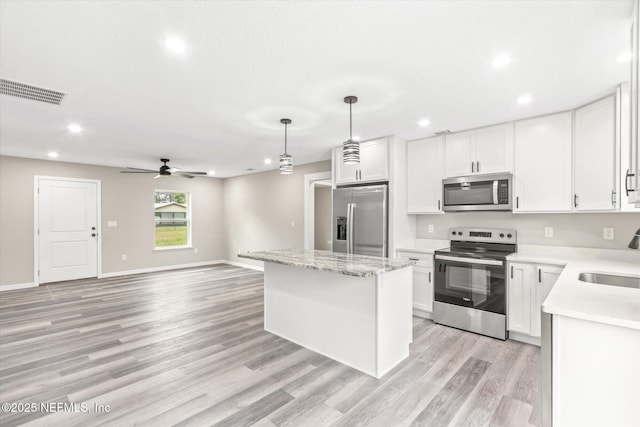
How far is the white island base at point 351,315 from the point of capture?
257cm

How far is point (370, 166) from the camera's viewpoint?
4.32 meters

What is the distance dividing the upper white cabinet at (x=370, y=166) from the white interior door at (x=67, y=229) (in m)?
5.45

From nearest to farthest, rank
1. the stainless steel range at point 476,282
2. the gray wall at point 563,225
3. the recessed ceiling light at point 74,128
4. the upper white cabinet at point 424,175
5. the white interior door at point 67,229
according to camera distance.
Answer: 1. the gray wall at point 563,225
2. the stainless steel range at point 476,282
3. the recessed ceiling light at point 74,128
4. the upper white cabinet at point 424,175
5. the white interior door at point 67,229

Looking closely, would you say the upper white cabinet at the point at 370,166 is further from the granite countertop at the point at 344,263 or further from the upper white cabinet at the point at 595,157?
the upper white cabinet at the point at 595,157

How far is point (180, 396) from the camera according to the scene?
2.26 metres

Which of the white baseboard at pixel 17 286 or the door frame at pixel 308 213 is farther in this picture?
the door frame at pixel 308 213

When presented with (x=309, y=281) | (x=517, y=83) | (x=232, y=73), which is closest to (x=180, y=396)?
(x=309, y=281)

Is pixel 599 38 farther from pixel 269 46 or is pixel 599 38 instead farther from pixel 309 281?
pixel 309 281

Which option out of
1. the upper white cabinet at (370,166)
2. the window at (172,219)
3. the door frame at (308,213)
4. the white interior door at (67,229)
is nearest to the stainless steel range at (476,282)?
the upper white cabinet at (370,166)

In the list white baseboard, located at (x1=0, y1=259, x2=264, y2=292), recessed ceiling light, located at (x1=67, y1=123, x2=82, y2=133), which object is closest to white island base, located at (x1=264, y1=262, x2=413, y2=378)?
recessed ceiling light, located at (x1=67, y1=123, x2=82, y2=133)

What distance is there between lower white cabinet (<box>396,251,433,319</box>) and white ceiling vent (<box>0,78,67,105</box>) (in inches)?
160

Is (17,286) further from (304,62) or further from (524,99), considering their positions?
(524,99)

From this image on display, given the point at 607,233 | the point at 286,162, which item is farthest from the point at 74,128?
the point at 607,233

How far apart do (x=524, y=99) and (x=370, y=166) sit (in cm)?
193
